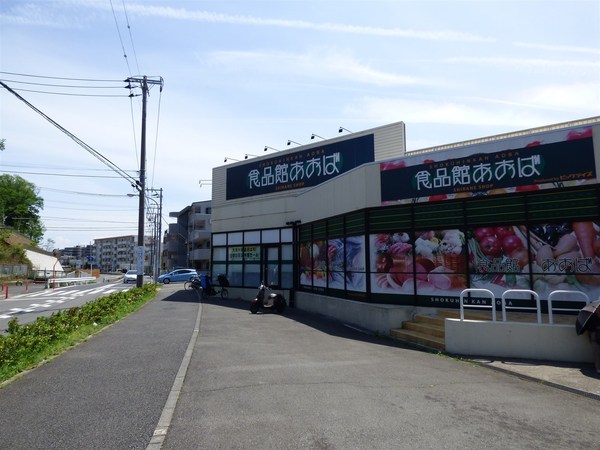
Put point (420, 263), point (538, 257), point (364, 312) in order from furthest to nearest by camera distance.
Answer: point (364, 312), point (420, 263), point (538, 257)

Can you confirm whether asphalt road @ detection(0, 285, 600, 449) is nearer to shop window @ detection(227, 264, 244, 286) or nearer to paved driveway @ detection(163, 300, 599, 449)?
paved driveway @ detection(163, 300, 599, 449)

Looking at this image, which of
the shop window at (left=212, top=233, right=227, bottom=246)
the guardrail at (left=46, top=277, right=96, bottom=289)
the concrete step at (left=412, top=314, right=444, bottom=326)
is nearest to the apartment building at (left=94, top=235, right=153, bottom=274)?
the guardrail at (left=46, top=277, right=96, bottom=289)

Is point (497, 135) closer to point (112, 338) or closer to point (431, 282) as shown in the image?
point (431, 282)

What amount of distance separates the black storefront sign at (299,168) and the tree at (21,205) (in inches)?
2471

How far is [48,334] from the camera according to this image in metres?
8.42

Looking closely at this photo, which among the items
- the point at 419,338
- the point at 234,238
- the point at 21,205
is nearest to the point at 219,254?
the point at 234,238

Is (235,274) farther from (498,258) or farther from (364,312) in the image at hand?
(498,258)

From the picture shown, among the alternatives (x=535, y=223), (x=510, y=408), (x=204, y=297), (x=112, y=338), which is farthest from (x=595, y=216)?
(x=204, y=297)

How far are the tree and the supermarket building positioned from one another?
71.9 metres

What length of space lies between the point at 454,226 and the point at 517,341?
152 inches

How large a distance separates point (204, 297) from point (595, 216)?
1840 cm

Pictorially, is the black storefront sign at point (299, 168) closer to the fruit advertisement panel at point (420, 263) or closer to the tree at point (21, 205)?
the fruit advertisement panel at point (420, 263)

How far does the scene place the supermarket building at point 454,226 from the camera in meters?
9.70

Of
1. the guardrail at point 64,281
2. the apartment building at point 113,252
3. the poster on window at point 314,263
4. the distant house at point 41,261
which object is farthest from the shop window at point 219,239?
the apartment building at point 113,252
